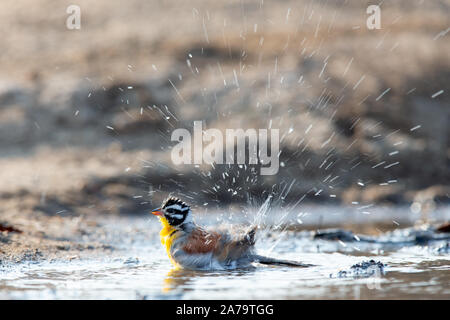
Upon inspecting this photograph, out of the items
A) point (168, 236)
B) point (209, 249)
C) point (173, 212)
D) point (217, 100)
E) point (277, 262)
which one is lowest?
point (277, 262)

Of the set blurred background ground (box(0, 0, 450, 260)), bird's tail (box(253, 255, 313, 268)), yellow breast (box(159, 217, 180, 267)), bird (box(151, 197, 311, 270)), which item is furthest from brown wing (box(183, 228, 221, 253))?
blurred background ground (box(0, 0, 450, 260))

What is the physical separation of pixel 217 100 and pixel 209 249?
786 centimetres

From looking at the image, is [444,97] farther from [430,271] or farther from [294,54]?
[430,271]

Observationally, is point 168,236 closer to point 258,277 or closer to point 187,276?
point 187,276

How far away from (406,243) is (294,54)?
8.01 meters

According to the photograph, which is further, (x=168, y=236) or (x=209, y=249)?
(x=168, y=236)

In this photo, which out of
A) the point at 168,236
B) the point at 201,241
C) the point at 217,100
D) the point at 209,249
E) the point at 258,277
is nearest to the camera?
the point at 258,277

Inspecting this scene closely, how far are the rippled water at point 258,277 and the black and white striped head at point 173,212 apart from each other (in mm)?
452

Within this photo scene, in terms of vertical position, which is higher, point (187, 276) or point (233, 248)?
point (233, 248)

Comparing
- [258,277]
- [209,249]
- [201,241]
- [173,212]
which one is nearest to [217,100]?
[173,212]

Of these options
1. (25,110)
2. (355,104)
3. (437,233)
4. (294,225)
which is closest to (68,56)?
(25,110)

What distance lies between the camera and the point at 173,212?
295 inches

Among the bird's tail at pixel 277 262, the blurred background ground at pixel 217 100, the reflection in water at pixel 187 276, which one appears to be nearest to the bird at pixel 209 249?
the bird's tail at pixel 277 262

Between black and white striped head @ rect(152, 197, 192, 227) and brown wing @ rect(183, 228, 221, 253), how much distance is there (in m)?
0.20
